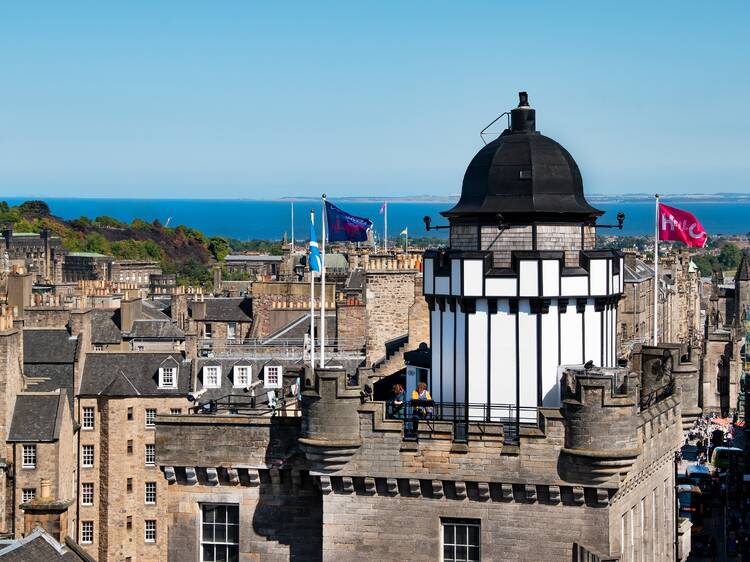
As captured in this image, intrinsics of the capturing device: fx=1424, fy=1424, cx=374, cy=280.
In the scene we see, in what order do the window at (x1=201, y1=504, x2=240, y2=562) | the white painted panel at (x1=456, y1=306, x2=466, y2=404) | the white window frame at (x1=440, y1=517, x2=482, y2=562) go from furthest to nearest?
the window at (x1=201, y1=504, x2=240, y2=562) → the white painted panel at (x1=456, y1=306, x2=466, y2=404) → the white window frame at (x1=440, y1=517, x2=482, y2=562)

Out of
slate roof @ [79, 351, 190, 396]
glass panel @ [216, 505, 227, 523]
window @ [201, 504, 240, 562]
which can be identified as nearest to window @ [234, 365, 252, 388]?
slate roof @ [79, 351, 190, 396]

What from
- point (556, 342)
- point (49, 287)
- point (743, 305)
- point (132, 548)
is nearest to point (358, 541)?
point (556, 342)

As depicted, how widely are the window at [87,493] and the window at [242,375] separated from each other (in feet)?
30.5

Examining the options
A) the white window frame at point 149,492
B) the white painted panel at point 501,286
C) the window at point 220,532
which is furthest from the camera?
the white window frame at point 149,492

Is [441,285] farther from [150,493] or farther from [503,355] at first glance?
[150,493]

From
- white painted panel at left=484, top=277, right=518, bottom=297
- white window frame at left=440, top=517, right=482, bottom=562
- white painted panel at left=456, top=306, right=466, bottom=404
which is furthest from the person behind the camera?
white painted panel at left=456, top=306, right=466, bottom=404

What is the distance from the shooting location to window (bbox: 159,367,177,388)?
75938 millimetres

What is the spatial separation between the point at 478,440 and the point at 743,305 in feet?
538

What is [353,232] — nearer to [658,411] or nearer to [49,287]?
[658,411]

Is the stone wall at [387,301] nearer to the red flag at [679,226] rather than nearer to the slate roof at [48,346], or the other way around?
the slate roof at [48,346]

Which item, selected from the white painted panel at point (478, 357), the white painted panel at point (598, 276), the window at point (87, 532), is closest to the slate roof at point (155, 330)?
Result: the window at point (87, 532)

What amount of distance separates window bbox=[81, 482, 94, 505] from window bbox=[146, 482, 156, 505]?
2.83 meters

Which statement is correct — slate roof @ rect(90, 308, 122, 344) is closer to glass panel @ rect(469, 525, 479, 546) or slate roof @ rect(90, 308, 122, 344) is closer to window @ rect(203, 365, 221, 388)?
window @ rect(203, 365, 221, 388)

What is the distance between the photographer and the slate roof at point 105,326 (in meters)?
91.1
